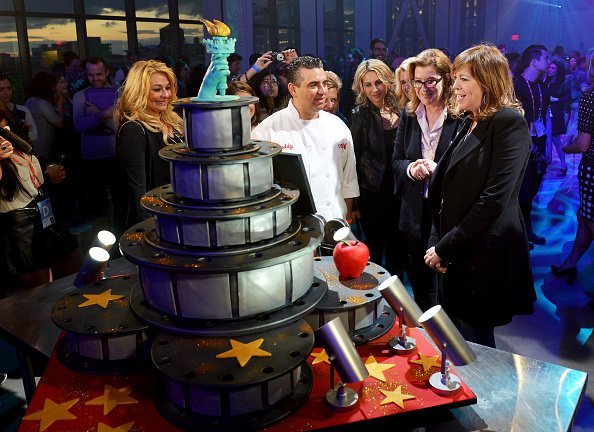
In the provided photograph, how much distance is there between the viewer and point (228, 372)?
1366mm

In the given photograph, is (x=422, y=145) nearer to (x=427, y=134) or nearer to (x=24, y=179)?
(x=427, y=134)

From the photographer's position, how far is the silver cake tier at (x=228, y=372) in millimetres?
1355

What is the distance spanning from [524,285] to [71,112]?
16.5 feet

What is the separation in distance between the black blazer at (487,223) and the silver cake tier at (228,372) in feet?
3.46

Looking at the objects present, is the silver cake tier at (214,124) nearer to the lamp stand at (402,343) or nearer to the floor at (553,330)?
the lamp stand at (402,343)

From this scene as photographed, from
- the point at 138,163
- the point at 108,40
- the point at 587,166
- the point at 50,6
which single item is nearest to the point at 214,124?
the point at 138,163

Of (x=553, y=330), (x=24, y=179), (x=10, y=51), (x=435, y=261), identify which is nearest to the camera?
(x=435, y=261)

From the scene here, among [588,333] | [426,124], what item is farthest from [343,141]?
[588,333]

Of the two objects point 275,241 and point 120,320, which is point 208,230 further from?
point 120,320

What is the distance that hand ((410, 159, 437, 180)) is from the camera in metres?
2.81

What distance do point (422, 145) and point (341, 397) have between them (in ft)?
6.11

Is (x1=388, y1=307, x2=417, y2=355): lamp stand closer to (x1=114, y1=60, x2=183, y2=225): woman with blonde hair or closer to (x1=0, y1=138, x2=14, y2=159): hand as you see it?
(x1=114, y1=60, x2=183, y2=225): woman with blonde hair

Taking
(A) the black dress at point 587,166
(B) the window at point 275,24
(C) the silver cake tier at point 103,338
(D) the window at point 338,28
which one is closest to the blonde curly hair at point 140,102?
(C) the silver cake tier at point 103,338

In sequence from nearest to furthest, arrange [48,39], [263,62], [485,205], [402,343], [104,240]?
[402,343], [104,240], [485,205], [263,62], [48,39]
